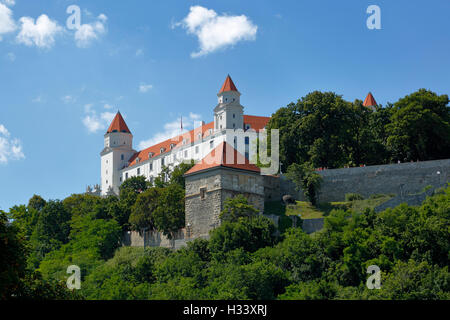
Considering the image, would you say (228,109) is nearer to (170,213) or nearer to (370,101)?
(370,101)

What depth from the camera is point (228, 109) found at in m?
83.2

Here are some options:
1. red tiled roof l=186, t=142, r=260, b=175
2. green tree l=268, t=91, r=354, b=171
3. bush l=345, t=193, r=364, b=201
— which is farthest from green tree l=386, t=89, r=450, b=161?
red tiled roof l=186, t=142, r=260, b=175

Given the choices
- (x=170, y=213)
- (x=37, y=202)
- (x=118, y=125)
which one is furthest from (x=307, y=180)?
(x=118, y=125)

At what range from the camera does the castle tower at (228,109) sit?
83312mm

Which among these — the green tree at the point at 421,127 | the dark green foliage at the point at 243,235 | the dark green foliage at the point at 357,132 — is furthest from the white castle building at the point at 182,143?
the dark green foliage at the point at 243,235

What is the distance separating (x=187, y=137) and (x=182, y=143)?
117 cm

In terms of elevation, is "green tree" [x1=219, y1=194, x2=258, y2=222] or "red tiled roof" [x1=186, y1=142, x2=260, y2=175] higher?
"red tiled roof" [x1=186, y1=142, x2=260, y2=175]

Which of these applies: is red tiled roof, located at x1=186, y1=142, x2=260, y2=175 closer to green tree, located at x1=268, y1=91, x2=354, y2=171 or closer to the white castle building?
green tree, located at x1=268, y1=91, x2=354, y2=171

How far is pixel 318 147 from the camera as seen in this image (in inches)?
2114

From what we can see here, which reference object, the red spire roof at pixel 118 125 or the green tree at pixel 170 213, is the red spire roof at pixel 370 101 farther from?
the green tree at pixel 170 213

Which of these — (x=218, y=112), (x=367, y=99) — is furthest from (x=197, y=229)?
(x=367, y=99)

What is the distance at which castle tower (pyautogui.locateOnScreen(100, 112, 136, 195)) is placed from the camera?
10006 cm
